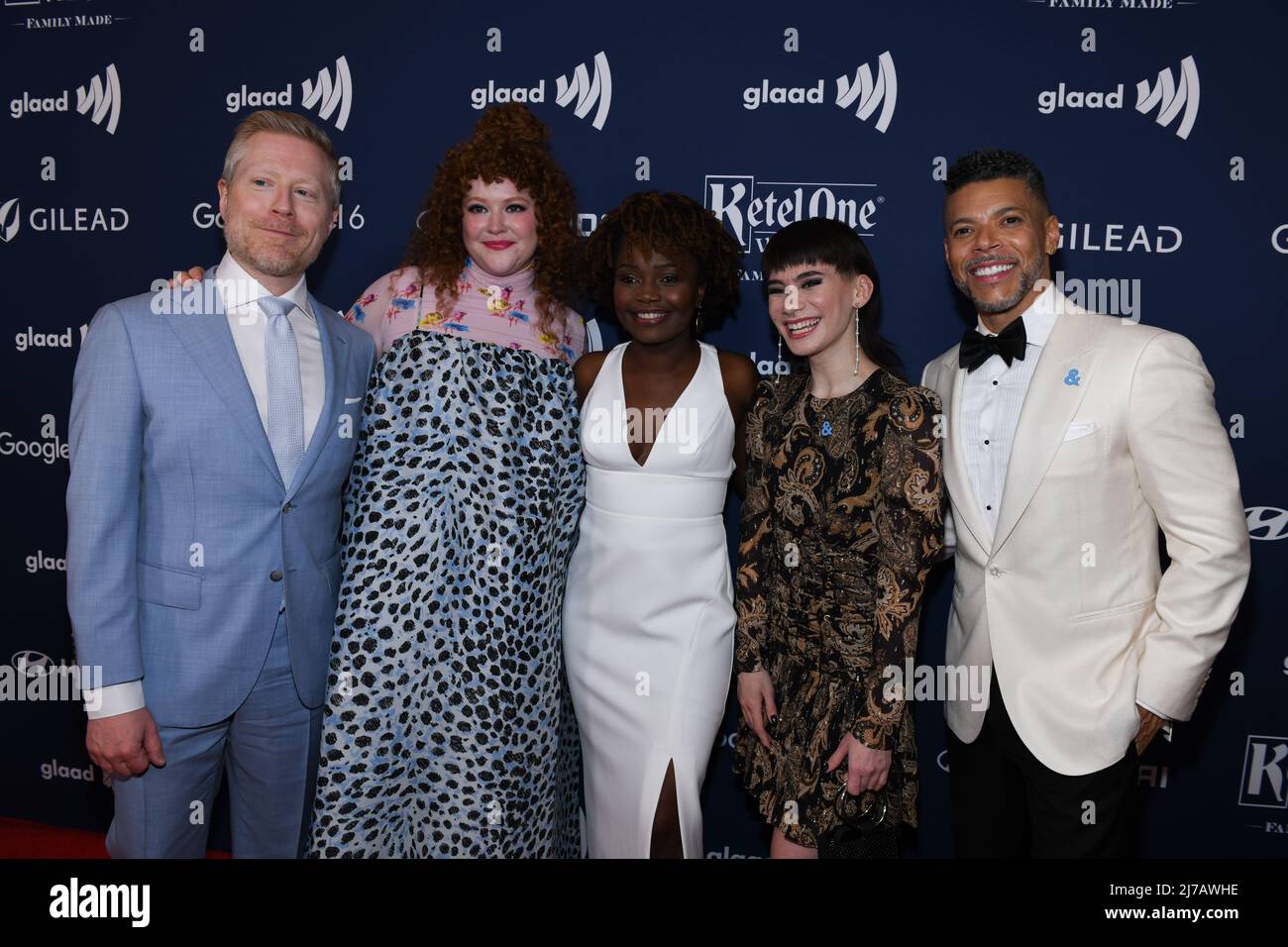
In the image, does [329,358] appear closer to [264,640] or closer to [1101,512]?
[264,640]

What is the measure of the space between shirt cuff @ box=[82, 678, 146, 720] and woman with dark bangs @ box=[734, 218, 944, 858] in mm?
1507

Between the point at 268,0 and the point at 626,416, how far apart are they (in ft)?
7.04

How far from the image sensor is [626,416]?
2.44 metres

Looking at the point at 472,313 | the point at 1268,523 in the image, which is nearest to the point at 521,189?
the point at 472,313

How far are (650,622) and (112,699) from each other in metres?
1.32

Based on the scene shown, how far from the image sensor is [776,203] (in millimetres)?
2910

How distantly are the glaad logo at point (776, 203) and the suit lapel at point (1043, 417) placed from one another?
105 centimetres

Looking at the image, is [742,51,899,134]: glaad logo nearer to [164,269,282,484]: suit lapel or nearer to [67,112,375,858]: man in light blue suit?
[67,112,375,858]: man in light blue suit

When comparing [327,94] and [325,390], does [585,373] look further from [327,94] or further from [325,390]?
[327,94]

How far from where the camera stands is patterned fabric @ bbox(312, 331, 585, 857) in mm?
2188

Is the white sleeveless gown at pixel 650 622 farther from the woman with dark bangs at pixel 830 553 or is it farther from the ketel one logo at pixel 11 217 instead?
the ketel one logo at pixel 11 217

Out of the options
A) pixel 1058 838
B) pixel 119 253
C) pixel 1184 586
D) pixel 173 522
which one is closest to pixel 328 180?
pixel 173 522

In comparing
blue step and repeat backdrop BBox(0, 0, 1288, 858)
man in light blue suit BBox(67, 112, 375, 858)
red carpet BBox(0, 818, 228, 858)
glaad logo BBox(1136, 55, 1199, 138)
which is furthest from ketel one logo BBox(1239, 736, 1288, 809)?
red carpet BBox(0, 818, 228, 858)

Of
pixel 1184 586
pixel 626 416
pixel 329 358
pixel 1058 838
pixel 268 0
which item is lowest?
pixel 1058 838
